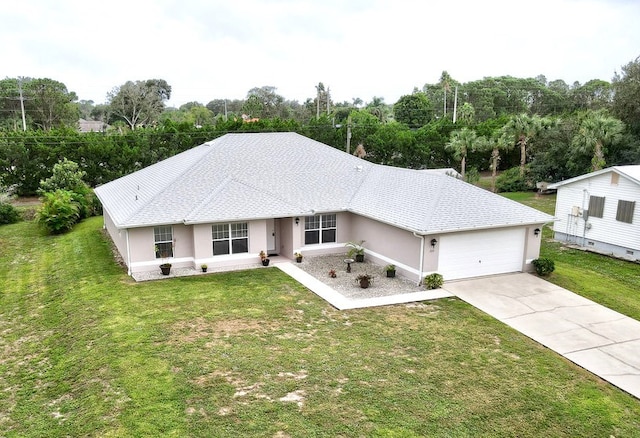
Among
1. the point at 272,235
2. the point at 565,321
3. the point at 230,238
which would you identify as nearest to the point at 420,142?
the point at 272,235

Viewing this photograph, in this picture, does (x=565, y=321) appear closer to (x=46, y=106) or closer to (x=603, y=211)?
(x=603, y=211)

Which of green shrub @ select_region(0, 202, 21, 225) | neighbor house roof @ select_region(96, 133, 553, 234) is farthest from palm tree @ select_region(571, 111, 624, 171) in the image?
green shrub @ select_region(0, 202, 21, 225)

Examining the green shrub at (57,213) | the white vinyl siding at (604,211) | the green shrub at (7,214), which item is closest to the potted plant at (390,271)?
the white vinyl siding at (604,211)

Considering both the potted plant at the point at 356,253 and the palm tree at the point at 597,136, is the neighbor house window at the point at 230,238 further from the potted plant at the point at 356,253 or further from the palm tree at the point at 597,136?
the palm tree at the point at 597,136

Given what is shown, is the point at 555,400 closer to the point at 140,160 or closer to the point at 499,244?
the point at 499,244

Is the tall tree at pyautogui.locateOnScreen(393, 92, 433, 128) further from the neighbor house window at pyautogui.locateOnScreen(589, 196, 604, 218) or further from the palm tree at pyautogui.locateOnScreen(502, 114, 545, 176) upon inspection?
the neighbor house window at pyautogui.locateOnScreen(589, 196, 604, 218)

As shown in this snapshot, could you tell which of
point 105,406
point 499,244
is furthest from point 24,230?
point 499,244

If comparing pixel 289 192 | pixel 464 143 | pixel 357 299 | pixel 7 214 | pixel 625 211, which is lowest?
pixel 357 299

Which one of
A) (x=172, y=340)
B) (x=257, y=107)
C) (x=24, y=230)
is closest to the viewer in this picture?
(x=172, y=340)
